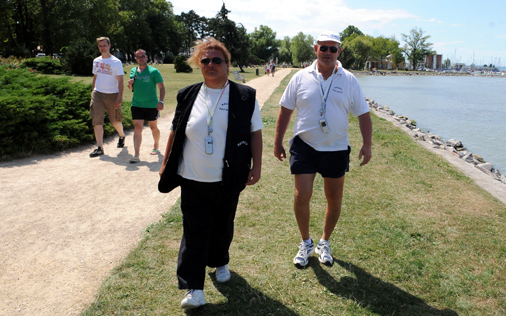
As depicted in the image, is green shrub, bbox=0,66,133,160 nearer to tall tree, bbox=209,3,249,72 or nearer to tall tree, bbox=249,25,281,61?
tall tree, bbox=209,3,249,72

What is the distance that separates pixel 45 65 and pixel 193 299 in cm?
2792

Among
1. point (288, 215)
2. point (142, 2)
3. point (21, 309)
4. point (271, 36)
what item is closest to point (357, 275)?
point (288, 215)

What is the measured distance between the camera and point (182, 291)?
321 centimetres

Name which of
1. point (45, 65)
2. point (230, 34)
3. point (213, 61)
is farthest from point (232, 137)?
point (230, 34)

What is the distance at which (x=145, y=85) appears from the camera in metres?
6.78

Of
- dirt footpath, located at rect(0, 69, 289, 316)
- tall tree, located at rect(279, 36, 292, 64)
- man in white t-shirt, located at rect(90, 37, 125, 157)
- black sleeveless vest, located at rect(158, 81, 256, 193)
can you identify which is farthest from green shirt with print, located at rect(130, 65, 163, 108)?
tall tree, located at rect(279, 36, 292, 64)

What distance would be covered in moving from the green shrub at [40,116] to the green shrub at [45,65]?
754 inches

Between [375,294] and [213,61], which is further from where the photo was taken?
[375,294]

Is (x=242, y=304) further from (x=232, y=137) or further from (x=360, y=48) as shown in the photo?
(x=360, y=48)

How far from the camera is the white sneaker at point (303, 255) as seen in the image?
12.0ft

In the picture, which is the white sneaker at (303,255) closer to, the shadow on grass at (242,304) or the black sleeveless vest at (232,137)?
the shadow on grass at (242,304)

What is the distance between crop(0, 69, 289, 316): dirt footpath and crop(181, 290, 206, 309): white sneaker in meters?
0.79

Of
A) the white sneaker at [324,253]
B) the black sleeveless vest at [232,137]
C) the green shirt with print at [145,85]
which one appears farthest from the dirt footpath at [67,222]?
the white sneaker at [324,253]

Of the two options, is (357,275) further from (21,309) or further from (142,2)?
(142,2)
